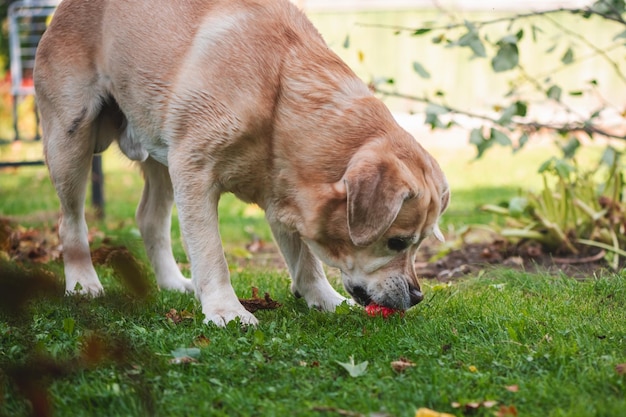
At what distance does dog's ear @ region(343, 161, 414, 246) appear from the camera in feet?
11.9

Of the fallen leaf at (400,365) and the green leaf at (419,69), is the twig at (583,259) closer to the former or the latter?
the green leaf at (419,69)

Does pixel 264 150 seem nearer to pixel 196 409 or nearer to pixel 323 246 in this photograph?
pixel 323 246

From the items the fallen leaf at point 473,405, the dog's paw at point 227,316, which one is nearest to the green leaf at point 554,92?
the dog's paw at point 227,316

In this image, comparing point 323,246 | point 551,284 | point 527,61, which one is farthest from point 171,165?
point 527,61

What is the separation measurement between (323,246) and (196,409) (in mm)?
1411

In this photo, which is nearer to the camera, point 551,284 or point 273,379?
point 273,379

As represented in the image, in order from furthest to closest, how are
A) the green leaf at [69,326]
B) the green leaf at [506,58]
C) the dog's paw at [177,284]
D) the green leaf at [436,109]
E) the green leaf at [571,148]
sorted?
the green leaf at [571,148] < the green leaf at [436,109] < the green leaf at [506,58] < the dog's paw at [177,284] < the green leaf at [69,326]

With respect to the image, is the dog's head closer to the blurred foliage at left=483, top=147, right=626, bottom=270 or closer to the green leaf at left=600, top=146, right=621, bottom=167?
the blurred foliage at left=483, top=147, right=626, bottom=270

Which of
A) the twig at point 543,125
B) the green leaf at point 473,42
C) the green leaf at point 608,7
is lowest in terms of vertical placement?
the twig at point 543,125

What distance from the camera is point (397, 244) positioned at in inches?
156

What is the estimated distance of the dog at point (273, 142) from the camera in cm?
390

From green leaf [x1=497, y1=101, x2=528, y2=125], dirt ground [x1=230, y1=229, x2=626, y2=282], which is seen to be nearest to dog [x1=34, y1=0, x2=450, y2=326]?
dirt ground [x1=230, y1=229, x2=626, y2=282]

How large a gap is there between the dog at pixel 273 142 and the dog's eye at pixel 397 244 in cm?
1

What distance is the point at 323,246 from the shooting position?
13.4 ft
